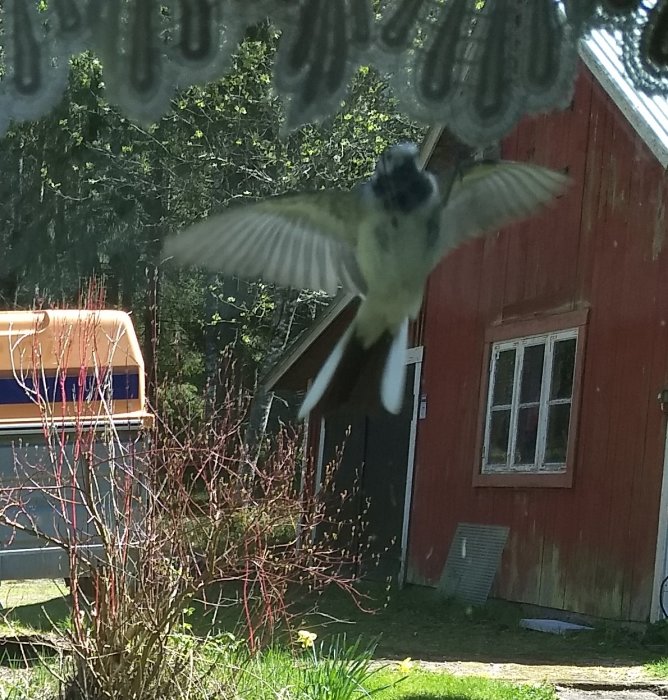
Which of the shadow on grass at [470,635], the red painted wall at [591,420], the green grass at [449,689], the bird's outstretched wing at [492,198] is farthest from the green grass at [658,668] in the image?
the bird's outstretched wing at [492,198]

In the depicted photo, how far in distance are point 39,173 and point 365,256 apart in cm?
265

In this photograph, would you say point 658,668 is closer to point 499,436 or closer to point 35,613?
point 499,436

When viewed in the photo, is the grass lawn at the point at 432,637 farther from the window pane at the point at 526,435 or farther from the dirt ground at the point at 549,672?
the window pane at the point at 526,435

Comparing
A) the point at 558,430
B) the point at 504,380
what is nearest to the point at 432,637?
the point at 558,430

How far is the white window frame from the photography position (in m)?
7.41

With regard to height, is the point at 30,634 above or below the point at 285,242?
below

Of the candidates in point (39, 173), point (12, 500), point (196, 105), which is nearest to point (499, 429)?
point (12, 500)

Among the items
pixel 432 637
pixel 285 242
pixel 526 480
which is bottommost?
pixel 432 637

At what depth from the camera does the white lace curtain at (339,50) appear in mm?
1367

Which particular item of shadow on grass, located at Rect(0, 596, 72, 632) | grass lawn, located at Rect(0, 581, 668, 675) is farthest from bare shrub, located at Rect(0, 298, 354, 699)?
shadow on grass, located at Rect(0, 596, 72, 632)

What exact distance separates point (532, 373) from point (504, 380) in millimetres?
408

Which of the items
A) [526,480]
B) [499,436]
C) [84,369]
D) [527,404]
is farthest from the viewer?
[526,480]

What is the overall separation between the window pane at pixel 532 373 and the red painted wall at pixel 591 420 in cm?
31

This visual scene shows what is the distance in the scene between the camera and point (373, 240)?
3.74 ft
